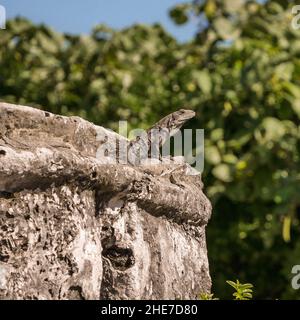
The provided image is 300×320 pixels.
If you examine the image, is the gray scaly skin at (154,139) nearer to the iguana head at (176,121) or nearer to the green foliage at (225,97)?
the iguana head at (176,121)

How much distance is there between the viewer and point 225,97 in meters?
7.70

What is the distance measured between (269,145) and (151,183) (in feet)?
15.4

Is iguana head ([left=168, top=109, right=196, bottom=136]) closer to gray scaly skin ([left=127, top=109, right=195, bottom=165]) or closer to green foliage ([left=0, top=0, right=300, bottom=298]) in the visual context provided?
gray scaly skin ([left=127, top=109, right=195, bottom=165])

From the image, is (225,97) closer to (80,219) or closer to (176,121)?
(176,121)

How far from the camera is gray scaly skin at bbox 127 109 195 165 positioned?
117 inches

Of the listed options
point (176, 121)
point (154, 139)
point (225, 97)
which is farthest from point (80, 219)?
point (225, 97)

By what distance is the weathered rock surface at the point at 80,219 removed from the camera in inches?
→ 95.4

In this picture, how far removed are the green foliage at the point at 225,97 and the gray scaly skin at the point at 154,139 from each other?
12.3 ft

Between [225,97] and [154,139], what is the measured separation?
4643mm

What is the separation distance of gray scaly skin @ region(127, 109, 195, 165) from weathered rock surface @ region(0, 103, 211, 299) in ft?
0.17

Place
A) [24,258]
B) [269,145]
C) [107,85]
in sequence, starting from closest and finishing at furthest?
[24,258]
[269,145]
[107,85]

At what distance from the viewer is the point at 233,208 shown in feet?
25.7
